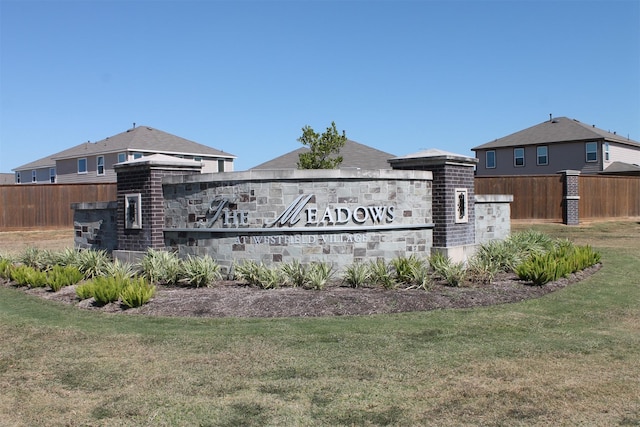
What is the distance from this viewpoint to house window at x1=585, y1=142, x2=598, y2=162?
40750 mm

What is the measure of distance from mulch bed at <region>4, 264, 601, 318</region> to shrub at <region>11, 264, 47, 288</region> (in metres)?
1.13

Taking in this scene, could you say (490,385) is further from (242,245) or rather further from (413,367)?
(242,245)

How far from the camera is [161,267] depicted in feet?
43.1

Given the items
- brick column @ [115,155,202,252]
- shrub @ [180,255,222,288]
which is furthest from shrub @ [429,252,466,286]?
brick column @ [115,155,202,252]

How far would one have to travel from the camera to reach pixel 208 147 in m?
46.2

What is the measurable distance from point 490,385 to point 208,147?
137 feet

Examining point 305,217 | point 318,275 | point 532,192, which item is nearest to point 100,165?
point 532,192

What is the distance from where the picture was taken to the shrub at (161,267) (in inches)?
503

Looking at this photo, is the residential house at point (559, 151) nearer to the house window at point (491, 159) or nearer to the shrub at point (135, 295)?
the house window at point (491, 159)

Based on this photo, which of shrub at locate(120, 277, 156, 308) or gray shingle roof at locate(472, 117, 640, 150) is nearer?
shrub at locate(120, 277, 156, 308)

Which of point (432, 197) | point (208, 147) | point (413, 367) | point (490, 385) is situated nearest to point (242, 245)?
point (432, 197)

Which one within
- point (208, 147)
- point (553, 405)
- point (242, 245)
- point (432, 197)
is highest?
point (208, 147)

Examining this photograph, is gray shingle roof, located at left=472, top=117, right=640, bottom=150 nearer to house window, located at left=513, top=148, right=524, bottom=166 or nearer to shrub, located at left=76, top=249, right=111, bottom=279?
house window, located at left=513, top=148, right=524, bottom=166

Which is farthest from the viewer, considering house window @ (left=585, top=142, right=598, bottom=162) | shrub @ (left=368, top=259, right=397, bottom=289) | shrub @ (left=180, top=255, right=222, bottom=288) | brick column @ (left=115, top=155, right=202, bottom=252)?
house window @ (left=585, top=142, right=598, bottom=162)
